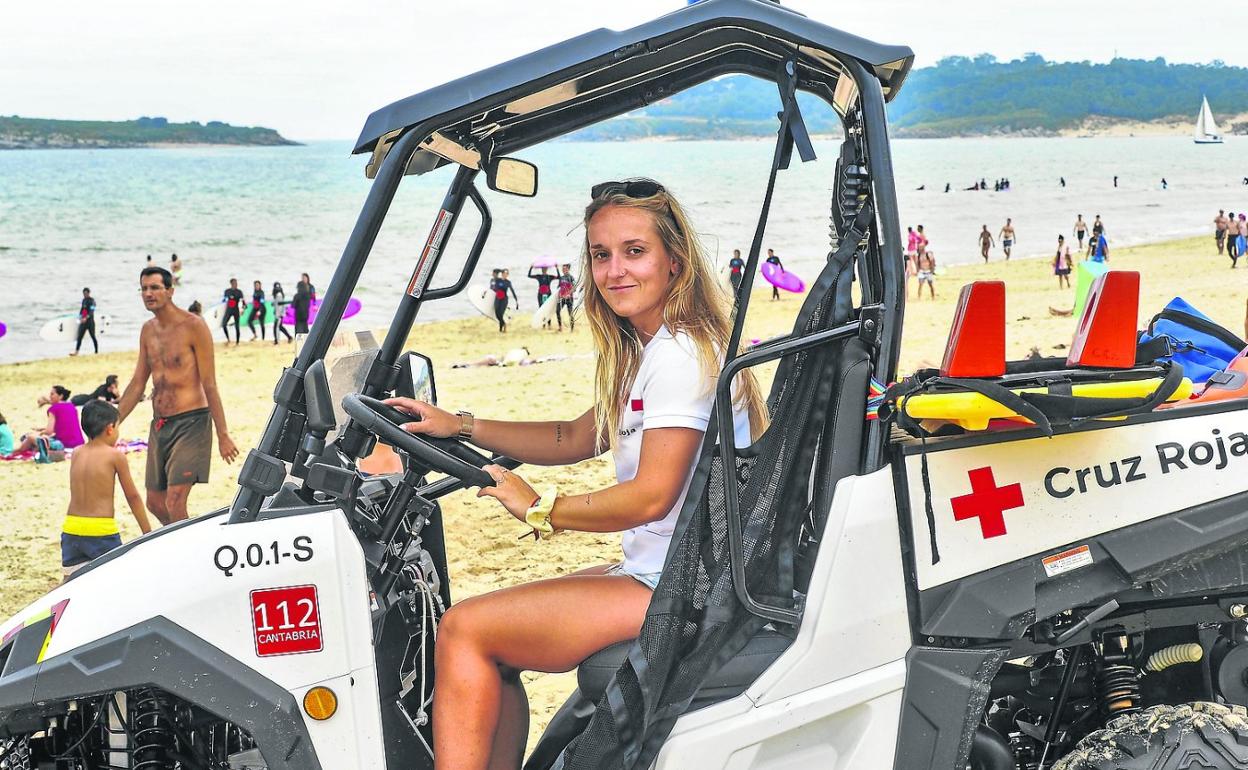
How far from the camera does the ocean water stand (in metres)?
33.6

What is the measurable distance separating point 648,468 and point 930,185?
83.0m

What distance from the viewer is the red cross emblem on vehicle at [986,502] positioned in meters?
2.39

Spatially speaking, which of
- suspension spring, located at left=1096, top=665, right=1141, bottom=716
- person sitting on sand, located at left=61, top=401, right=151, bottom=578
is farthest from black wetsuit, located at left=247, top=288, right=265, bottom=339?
suspension spring, located at left=1096, top=665, right=1141, bottom=716

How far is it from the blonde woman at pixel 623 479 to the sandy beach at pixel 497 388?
6.63 ft

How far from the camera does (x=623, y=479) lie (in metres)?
2.80

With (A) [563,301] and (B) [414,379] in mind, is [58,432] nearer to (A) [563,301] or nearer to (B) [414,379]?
(B) [414,379]

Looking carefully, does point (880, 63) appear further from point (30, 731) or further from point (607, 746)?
point (30, 731)

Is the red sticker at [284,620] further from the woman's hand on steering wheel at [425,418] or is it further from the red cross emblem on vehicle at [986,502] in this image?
the red cross emblem on vehicle at [986,502]

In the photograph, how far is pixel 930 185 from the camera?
81.4 metres

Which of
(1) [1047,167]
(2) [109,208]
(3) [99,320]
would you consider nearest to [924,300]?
(3) [99,320]

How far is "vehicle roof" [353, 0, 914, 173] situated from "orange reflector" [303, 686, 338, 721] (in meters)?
1.20

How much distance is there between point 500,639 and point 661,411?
2.13 feet

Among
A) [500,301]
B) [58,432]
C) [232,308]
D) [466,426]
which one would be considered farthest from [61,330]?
[466,426]

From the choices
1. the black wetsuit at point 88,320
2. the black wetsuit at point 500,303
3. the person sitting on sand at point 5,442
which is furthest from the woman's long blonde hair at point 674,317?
the black wetsuit at point 88,320
